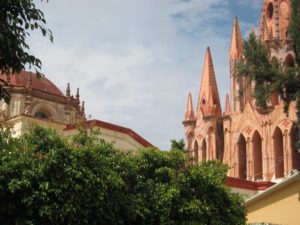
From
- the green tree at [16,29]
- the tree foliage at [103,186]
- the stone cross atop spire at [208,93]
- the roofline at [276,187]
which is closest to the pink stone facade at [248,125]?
the stone cross atop spire at [208,93]

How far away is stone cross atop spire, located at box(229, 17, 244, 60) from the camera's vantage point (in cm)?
5408

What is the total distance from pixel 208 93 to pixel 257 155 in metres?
7.63

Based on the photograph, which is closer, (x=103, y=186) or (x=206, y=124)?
(x=103, y=186)

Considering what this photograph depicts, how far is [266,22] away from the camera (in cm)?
5334

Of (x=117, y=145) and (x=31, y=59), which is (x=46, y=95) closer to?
(x=117, y=145)

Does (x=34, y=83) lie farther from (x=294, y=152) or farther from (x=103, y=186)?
(x=294, y=152)

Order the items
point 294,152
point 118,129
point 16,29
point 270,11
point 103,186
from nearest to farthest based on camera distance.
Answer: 1. point 16,29
2. point 103,186
3. point 118,129
4. point 294,152
5. point 270,11

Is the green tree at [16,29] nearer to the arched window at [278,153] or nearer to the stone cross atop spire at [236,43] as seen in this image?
the arched window at [278,153]

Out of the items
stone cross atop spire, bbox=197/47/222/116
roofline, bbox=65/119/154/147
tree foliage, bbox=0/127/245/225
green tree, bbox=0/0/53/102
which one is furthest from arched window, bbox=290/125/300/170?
green tree, bbox=0/0/53/102

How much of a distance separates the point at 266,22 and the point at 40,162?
4159 centimetres

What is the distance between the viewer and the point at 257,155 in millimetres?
49531

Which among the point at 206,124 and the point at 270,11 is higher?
the point at 270,11

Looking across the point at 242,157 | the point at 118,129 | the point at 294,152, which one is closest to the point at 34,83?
the point at 118,129

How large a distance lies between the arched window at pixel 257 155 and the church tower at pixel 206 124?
3709mm
